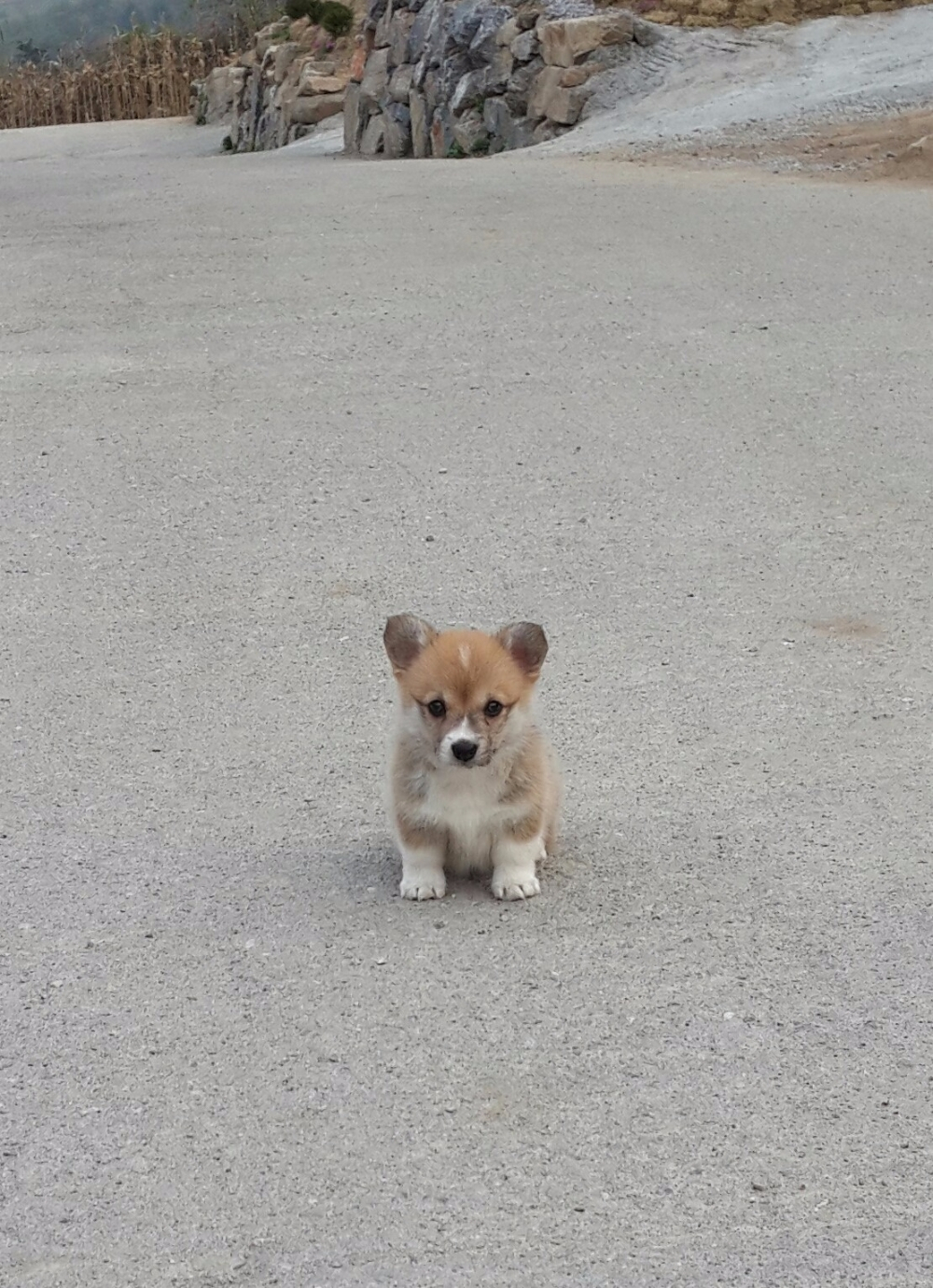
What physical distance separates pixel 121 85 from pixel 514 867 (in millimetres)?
44595

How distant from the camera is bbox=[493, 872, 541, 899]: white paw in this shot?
4676mm

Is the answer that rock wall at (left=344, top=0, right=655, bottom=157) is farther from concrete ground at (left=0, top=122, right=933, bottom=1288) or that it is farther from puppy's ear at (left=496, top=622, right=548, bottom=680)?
puppy's ear at (left=496, top=622, right=548, bottom=680)

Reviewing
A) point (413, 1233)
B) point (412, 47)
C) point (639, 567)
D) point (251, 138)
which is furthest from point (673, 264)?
point (251, 138)

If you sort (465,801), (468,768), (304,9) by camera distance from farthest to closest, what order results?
(304,9), (465,801), (468,768)

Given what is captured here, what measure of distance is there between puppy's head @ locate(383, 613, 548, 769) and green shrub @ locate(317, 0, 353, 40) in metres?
28.5

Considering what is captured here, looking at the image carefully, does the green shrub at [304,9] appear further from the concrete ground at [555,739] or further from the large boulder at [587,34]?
the concrete ground at [555,739]

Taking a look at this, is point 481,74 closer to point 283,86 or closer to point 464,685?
point 283,86

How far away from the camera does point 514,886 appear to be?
4676 millimetres

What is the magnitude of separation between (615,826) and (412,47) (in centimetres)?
1913

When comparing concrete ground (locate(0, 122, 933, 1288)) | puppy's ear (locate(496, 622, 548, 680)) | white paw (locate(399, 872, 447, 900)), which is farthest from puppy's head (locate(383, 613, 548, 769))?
concrete ground (locate(0, 122, 933, 1288))

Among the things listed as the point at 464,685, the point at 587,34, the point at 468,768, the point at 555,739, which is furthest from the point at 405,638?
the point at 587,34

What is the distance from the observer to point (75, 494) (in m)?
8.70

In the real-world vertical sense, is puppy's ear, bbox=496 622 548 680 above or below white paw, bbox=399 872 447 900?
above

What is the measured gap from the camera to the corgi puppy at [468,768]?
4.49m
